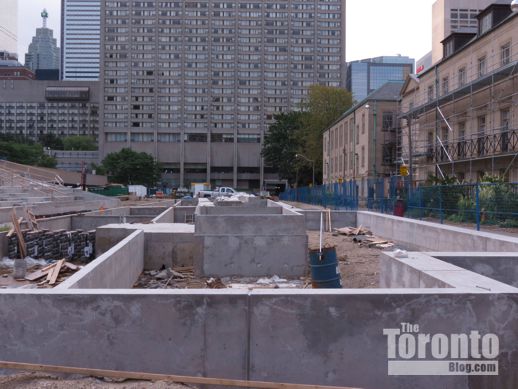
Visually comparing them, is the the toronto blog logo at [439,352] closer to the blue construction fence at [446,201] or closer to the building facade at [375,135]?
the blue construction fence at [446,201]

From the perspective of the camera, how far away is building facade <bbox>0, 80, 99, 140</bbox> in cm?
16762

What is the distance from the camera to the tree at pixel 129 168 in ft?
353

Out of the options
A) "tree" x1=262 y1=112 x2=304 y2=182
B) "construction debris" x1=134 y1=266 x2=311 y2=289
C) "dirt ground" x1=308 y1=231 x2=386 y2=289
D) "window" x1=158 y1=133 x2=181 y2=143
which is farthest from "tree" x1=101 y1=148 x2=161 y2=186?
"construction debris" x1=134 y1=266 x2=311 y2=289

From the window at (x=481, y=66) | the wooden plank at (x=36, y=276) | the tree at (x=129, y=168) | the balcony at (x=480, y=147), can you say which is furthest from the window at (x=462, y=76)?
the tree at (x=129, y=168)

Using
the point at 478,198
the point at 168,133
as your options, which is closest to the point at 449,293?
the point at 478,198

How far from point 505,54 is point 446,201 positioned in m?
15.2

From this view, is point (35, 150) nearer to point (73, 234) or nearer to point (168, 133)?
point (168, 133)

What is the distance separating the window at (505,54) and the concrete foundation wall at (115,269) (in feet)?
78.2

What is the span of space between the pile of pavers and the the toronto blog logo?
12308 mm

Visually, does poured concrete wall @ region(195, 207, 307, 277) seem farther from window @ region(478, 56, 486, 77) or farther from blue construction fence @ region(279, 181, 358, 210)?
window @ region(478, 56, 486, 77)

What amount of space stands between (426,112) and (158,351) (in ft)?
125

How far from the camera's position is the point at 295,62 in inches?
5605

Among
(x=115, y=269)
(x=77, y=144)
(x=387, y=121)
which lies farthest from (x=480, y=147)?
(x=77, y=144)

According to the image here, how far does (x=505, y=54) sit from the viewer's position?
29703 millimetres
